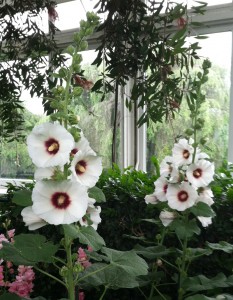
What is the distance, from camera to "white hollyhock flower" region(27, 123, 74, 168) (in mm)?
807

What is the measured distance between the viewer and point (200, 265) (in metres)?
1.64

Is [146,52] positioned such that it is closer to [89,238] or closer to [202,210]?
[202,210]

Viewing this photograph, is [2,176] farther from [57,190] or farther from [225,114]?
[57,190]

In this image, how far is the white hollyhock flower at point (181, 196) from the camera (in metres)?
1.25

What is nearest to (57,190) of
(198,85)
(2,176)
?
(198,85)

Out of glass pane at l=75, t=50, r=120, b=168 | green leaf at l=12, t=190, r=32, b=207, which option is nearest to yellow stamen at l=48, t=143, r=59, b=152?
green leaf at l=12, t=190, r=32, b=207

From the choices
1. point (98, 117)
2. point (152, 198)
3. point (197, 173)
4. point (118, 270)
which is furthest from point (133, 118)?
point (118, 270)

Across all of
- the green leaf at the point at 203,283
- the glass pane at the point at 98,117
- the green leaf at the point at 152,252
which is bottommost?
the green leaf at the point at 203,283

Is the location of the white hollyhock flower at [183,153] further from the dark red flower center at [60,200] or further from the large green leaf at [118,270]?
the dark red flower center at [60,200]

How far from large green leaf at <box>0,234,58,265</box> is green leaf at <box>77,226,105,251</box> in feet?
0.25

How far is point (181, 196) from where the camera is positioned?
1274 mm

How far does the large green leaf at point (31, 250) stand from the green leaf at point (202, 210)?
1.75ft

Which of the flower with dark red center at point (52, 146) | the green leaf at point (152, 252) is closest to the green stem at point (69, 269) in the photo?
the flower with dark red center at point (52, 146)

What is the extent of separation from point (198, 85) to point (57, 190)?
2.40ft
